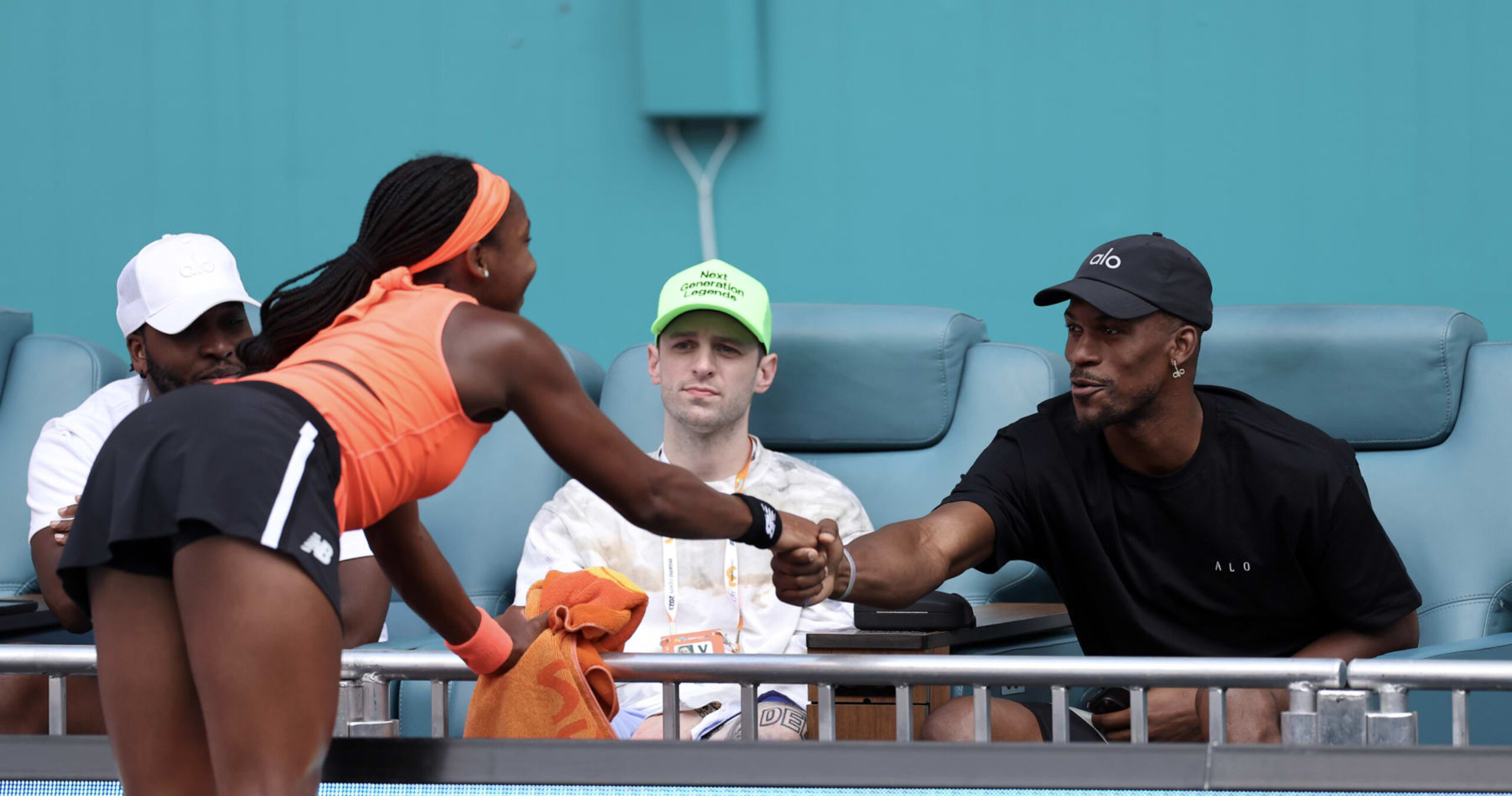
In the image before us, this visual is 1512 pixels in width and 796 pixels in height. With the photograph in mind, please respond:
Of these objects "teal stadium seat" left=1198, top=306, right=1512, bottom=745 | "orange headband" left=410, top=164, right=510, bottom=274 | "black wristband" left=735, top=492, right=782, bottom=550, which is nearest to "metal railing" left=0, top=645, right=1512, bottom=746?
"black wristband" left=735, top=492, right=782, bottom=550

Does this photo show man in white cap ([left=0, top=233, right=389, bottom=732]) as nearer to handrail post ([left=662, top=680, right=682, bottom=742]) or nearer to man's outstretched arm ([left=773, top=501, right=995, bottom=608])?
man's outstretched arm ([left=773, top=501, right=995, bottom=608])

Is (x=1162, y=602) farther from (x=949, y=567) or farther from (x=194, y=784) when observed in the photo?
(x=194, y=784)

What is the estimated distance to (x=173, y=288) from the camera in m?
2.46

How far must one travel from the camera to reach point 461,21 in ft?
11.7

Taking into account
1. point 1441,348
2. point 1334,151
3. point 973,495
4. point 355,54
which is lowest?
point 973,495

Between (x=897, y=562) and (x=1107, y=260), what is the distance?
1.76 feet

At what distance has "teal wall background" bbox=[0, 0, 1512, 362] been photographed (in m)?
3.18

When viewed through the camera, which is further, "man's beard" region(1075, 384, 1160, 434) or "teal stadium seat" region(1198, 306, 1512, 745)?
"teal stadium seat" region(1198, 306, 1512, 745)

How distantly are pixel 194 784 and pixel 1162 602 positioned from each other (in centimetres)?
136

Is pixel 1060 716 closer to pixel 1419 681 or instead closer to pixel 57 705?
pixel 1419 681

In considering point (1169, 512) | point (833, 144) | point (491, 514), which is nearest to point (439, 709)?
point (1169, 512)

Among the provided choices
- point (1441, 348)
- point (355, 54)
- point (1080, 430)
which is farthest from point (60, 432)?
point (1441, 348)

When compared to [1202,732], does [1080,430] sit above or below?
above

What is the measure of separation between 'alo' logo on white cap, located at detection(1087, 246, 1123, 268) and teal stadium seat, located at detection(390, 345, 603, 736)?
99 centimetres
